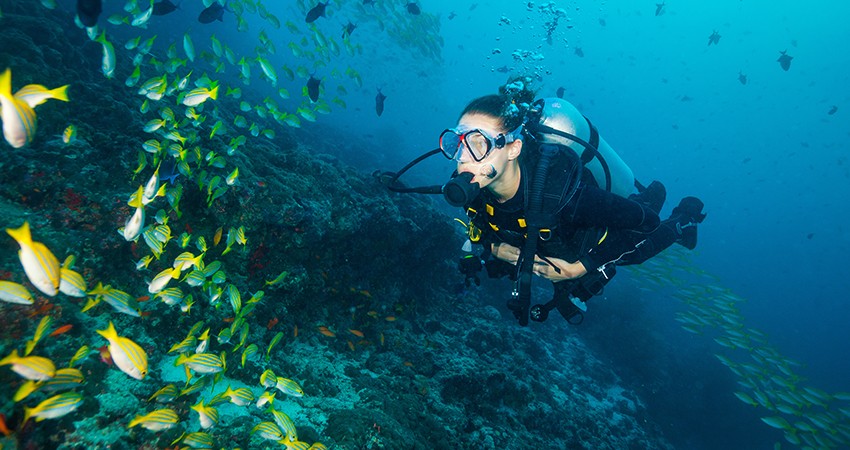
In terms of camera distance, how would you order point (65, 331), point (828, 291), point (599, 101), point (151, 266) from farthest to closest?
point (599, 101) < point (828, 291) < point (151, 266) < point (65, 331)

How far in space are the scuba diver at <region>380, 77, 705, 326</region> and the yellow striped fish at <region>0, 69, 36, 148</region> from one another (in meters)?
2.69

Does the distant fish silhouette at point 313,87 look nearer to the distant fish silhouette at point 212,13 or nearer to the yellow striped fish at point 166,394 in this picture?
the distant fish silhouette at point 212,13

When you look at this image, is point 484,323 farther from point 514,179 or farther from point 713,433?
point 713,433

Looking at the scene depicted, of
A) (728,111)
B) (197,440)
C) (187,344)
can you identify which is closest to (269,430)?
(197,440)

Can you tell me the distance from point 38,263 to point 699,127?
587 ft

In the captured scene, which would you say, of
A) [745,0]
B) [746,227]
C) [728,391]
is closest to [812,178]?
[746,227]

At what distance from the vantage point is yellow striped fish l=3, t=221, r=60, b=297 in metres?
1.96

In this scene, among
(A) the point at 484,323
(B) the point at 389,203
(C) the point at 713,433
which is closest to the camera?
(B) the point at 389,203

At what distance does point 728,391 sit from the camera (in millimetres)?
15719

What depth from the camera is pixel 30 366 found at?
6.82 feet

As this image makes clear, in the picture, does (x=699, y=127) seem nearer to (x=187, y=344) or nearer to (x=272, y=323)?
(x=272, y=323)

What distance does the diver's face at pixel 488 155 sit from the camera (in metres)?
3.28

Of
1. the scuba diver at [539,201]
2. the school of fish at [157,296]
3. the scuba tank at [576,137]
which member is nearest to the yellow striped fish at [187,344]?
the school of fish at [157,296]

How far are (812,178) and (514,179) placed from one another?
19090 cm
